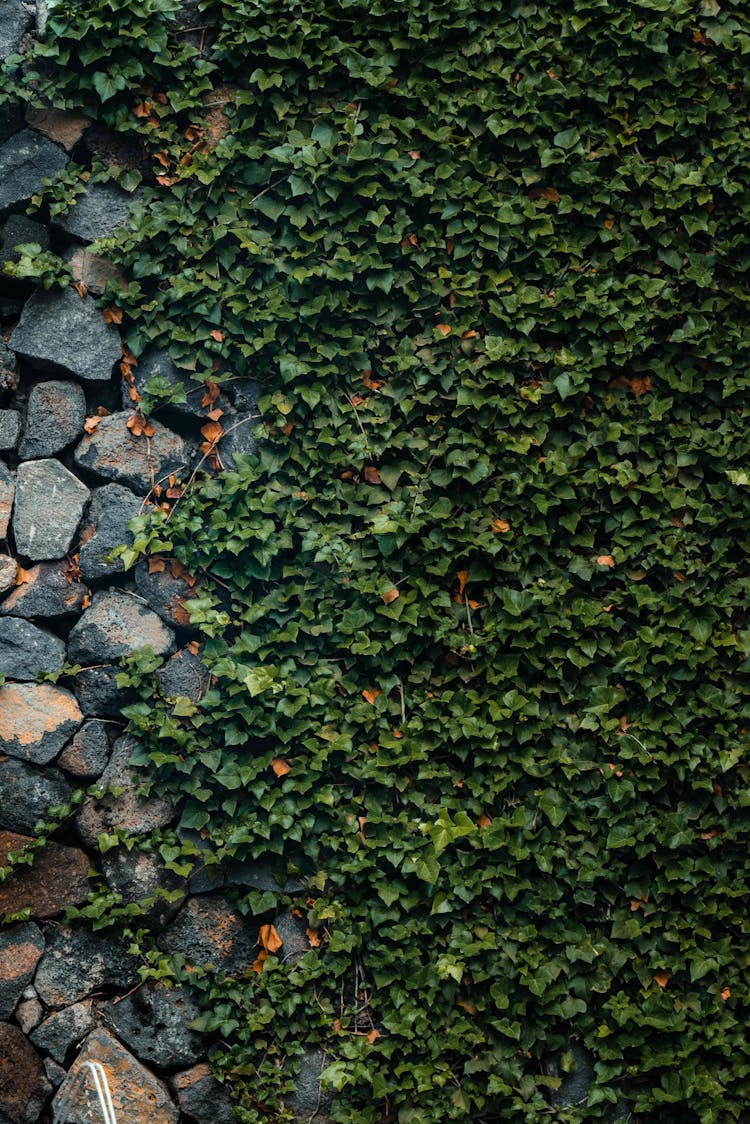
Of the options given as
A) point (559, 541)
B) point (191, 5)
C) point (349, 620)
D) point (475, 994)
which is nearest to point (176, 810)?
point (349, 620)

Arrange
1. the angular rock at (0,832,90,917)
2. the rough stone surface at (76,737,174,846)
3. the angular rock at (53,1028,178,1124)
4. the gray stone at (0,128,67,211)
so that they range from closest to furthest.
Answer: the angular rock at (53,1028,178,1124) → the angular rock at (0,832,90,917) → the rough stone surface at (76,737,174,846) → the gray stone at (0,128,67,211)

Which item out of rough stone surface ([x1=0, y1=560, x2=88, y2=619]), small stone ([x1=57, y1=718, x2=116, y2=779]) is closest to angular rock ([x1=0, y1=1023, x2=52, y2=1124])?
small stone ([x1=57, y1=718, x2=116, y2=779])

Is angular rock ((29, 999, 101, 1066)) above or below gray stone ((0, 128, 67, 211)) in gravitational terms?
below

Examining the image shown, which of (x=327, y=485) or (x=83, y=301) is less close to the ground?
(x=83, y=301)

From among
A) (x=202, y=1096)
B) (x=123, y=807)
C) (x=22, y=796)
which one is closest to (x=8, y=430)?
(x=22, y=796)

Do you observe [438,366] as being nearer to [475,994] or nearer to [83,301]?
[83,301]

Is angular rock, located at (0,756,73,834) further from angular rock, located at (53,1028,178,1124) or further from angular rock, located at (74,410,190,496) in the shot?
angular rock, located at (74,410,190,496)

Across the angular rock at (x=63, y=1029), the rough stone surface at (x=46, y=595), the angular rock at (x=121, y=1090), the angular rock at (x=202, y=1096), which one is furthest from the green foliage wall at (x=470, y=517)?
the angular rock at (x=63, y=1029)
